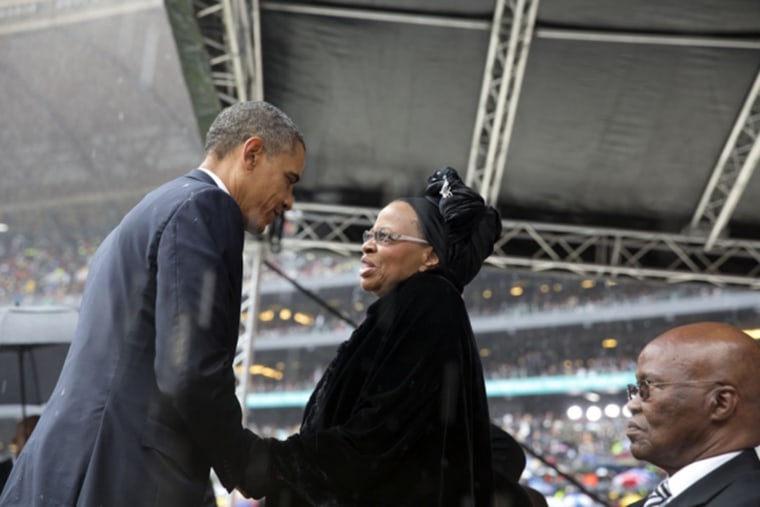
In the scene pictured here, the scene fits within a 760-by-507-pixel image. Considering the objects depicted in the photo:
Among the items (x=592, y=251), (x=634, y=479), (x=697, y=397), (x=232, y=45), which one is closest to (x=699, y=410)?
(x=697, y=397)

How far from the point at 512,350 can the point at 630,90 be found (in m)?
→ 36.6

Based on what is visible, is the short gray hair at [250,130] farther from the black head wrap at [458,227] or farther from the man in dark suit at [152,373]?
the black head wrap at [458,227]

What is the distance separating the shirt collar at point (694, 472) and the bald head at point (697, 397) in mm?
21

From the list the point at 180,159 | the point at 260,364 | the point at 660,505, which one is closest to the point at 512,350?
the point at 260,364

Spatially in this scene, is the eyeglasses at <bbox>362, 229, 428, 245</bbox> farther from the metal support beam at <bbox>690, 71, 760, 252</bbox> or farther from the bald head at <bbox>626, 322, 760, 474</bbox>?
the metal support beam at <bbox>690, 71, 760, 252</bbox>

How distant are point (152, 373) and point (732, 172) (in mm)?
5306

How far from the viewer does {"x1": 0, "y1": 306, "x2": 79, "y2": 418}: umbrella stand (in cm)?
514

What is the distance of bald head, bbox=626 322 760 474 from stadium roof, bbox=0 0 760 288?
374 cm

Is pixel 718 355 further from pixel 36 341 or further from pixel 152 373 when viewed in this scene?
pixel 36 341

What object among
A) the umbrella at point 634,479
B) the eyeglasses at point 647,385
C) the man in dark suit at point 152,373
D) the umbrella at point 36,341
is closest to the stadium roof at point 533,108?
the umbrella at point 36,341

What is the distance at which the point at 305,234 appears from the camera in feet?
22.7

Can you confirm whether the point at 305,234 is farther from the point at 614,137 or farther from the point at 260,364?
the point at 260,364

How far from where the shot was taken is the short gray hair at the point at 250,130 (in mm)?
2387

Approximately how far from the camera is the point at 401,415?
95.9 inches
